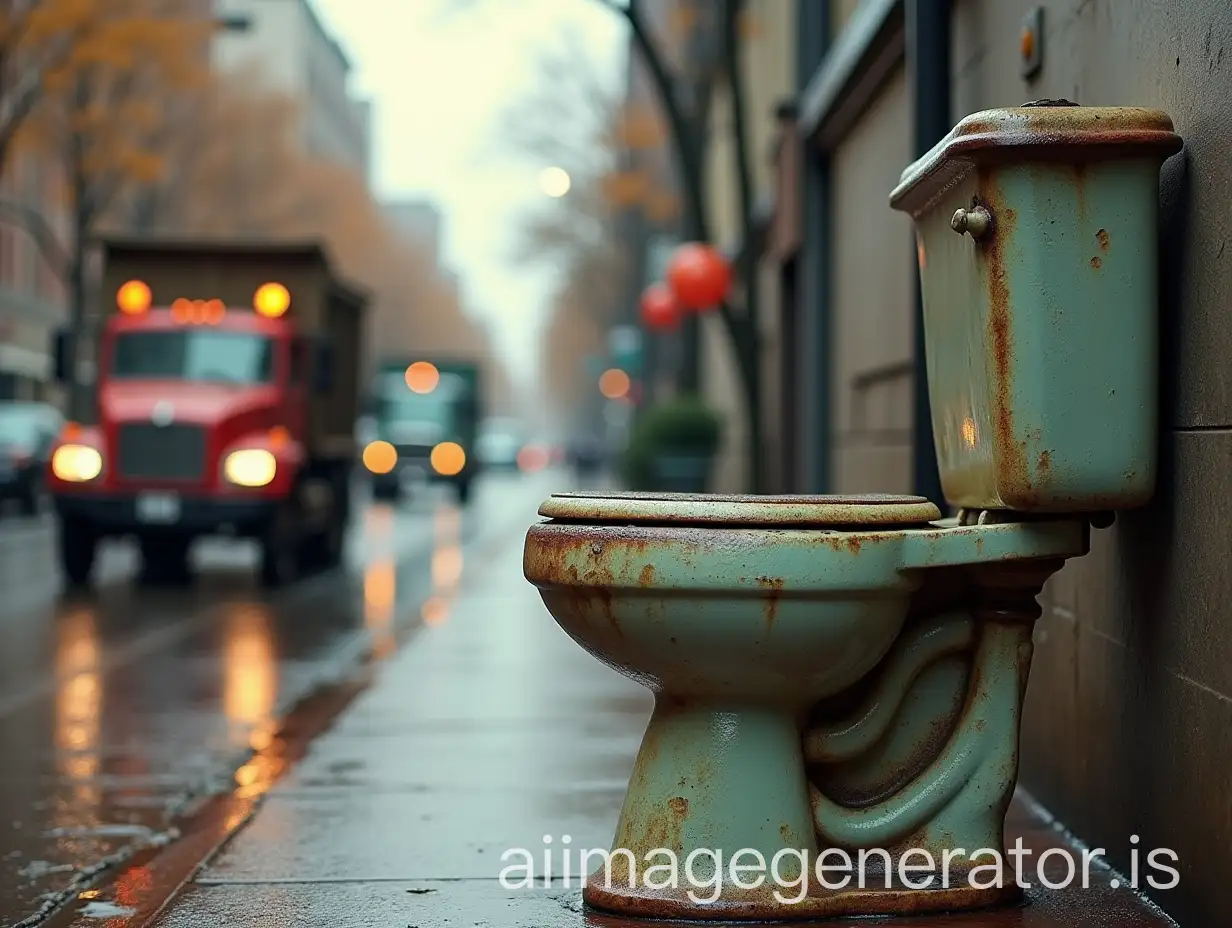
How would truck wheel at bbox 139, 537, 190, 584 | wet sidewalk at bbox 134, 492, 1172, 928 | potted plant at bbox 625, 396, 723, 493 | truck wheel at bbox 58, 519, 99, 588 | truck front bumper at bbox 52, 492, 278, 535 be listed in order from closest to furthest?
wet sidewalk at bbox 134, 492, 1172, 928 → truck front bumper at bbox 52, 492, 278, 535 → truck wheel at bbox 58, 519, 99, 588 → truck wheel at bbox 139, 537, 190, 584 → potted plant at bbox 625, 396, 723, 493

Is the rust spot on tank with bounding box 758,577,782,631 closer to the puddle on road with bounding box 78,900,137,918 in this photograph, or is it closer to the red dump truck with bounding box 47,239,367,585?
the puddle on road with bounding box 78,900,137,918

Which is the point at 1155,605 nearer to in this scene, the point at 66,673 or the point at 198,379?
the point at 66,673

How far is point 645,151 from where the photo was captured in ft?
152

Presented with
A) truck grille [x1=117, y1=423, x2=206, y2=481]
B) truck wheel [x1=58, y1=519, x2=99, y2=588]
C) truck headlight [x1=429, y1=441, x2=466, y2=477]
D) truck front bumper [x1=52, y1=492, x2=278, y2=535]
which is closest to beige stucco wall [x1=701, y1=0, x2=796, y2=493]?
truck front bumper [x1=52, y1=492, x2=278, y2=535]

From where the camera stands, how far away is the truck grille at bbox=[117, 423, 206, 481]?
1647 centimetres

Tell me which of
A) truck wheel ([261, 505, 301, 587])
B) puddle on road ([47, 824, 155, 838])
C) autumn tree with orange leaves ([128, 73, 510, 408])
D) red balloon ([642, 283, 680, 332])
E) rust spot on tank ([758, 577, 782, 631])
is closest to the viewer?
rust spot on tank ([758, 577, 782, 631])

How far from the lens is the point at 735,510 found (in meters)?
4.32

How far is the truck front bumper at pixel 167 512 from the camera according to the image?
53.7 feet

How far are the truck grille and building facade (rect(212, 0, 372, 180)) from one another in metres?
14.6

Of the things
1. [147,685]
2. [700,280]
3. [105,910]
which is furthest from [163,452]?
[105,910]

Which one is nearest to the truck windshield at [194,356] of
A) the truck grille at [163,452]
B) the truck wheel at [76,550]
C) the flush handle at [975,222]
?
the truck grille at [163,452]

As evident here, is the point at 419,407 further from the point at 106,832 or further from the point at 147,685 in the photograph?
the point at 106,832

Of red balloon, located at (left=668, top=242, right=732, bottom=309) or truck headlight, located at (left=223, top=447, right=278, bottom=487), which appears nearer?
truck headlight, located at (left=223, top=447, right=278, bottom=487)

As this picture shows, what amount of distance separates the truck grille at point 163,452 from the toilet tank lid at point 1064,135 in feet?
41.9
